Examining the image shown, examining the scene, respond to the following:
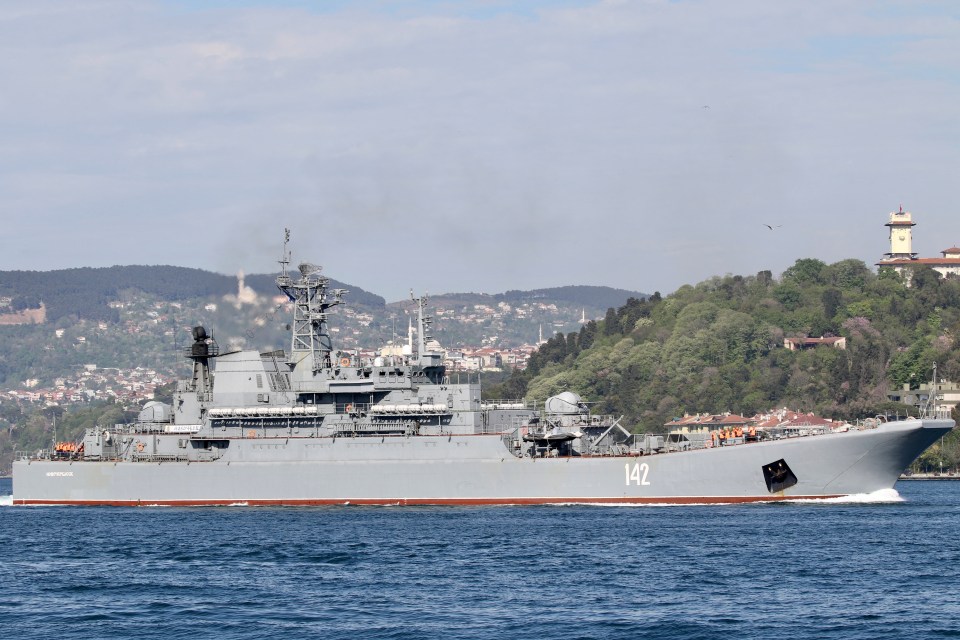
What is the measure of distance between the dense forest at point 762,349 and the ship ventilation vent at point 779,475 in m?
51.3

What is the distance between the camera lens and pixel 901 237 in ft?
506

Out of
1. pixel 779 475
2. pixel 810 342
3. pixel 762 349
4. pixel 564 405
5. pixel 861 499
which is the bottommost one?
pixel 861 499

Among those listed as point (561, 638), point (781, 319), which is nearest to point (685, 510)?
point (561, 638)

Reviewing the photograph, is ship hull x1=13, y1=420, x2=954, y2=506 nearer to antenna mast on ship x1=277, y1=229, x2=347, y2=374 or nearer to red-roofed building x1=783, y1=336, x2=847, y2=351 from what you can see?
antenna mast on ship x1=277, y1=229, x2=347, y2=374

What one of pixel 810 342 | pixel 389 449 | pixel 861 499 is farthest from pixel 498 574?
pixel 810 342

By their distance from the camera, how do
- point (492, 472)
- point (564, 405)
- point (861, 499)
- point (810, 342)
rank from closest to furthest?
point (861, 499) → point (492, 472) → point (564, 405) → point (810, 342)

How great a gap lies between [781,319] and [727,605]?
106299mm

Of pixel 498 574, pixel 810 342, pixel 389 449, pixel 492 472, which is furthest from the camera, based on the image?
pixel 810 342

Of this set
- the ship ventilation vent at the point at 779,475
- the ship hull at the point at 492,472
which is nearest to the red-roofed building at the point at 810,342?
the ship hull at the point at 492,472

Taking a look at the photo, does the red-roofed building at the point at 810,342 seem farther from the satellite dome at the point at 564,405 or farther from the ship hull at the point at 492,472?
the ship hull at the point at 492,472

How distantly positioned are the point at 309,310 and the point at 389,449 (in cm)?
693

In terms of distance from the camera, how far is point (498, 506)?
50.0 m

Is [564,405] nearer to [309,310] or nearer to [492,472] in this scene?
[492,472]

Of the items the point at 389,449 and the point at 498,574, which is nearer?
the point at 498,574
